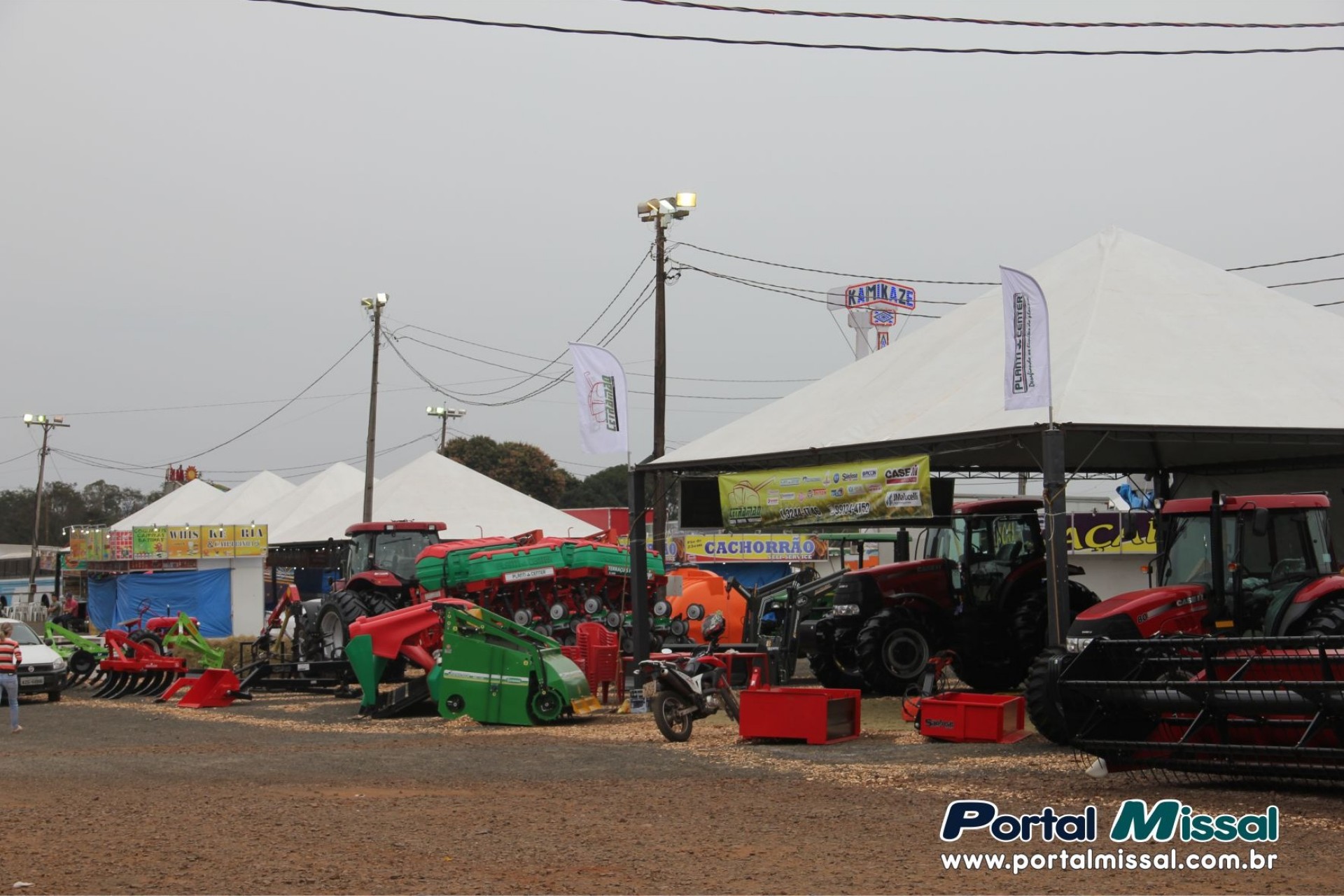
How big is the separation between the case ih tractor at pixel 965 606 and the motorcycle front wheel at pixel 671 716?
329 cm

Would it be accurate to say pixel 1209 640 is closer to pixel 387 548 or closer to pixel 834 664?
pixel 834 664

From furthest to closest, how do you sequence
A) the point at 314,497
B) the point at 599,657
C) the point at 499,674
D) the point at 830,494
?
the point at 314,497 < the point at 599,657 < the point at 830,494 < the point at 499,674

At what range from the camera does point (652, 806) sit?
9.19m

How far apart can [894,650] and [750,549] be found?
2313 centimetres

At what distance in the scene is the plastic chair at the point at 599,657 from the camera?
1762 centimetres

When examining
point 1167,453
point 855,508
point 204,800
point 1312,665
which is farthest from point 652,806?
point 1167,453

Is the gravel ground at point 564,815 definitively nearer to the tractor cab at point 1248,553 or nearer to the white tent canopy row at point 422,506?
the tractor cab at point 1248,553

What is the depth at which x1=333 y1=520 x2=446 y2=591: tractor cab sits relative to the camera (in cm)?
2275

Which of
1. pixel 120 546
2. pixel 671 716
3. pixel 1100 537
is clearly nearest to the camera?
pixel 671 716

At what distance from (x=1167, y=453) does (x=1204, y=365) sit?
630cm

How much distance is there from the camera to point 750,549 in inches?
1558

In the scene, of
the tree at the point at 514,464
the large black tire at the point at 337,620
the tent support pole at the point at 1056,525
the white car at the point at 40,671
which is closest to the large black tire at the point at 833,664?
the tent support pole at the point at 1056,525

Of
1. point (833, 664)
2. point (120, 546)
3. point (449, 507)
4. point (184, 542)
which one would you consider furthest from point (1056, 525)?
point (120, 546)

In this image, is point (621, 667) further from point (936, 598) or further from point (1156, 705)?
point (1156, 705)
